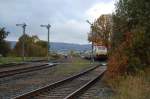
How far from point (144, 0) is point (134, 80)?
868cm

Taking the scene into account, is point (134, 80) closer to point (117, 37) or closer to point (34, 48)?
point (117, 37)

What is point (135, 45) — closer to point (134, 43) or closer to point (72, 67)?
point (134, 43)

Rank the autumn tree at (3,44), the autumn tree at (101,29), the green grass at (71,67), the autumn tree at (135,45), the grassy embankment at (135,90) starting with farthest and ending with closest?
the autumn tree at (101,29), the autumn tree at (3,44), the green grass at (71,67), the autumn tree at (135,45), the grassy embankment at (135,90)

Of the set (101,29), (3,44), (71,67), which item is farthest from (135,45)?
(101,29)

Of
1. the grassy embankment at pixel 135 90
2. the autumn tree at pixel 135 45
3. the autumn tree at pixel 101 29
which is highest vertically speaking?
the autumn tree at pixel 101 29

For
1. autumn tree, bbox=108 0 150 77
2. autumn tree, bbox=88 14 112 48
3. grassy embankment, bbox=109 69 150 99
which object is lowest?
grassy embankment, bbox=109 69 150 99

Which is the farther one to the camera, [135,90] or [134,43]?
[134,43]

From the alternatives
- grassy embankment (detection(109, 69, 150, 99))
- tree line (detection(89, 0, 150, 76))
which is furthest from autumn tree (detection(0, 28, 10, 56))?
grassy embankment (detection(109, 69, 150, 99))

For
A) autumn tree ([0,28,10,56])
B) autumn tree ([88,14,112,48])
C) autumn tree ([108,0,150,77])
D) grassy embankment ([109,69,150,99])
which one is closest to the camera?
grassy embankment ([109,69,150,99])

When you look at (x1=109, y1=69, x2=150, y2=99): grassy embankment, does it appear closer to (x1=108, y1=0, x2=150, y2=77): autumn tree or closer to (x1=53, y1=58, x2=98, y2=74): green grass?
(x1=108, y1=0, x2=150, y2=77): autumn tree

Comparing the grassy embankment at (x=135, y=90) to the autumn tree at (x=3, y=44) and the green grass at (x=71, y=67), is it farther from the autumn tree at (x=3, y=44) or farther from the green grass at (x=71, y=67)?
the autumn tree at (x=3, y=44)

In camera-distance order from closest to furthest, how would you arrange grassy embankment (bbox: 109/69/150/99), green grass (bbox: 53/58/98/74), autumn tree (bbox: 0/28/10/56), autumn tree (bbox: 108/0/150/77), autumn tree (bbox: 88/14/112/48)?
grassy embankment (bbox: 109/69/150/99) < autumn tree (bbox: 108/0/150/77) < green grass (bbox: 53/58/98/74) < autumn tree (bbox: 0/28/10/56) < autumn tree (bbox: 88/14/112/48)

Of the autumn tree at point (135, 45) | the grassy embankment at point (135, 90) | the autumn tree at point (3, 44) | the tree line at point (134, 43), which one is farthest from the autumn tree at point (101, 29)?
the grassy embankment at point (135, 90)

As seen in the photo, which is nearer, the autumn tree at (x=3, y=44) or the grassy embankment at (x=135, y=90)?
the grassy embankment at (x=135, y=90)
